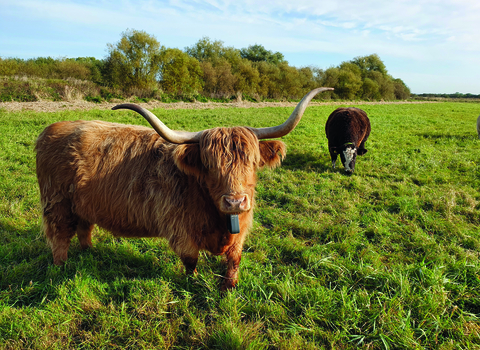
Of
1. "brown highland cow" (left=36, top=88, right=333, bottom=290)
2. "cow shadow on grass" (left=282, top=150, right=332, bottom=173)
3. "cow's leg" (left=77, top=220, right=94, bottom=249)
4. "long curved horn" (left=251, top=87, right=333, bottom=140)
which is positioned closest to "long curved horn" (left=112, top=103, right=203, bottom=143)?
"brown highland cow" (left=36, top=88, right=333, bottom=290)

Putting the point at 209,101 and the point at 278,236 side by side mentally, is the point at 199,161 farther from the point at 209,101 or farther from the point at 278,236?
the point at 209,101

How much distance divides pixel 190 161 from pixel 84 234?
78.0 inches

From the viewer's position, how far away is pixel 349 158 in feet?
21.6

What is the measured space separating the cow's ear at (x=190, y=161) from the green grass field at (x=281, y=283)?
110 centimetres

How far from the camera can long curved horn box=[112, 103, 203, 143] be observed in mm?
2371

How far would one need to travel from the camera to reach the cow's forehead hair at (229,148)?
2405mm

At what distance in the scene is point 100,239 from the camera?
369cm

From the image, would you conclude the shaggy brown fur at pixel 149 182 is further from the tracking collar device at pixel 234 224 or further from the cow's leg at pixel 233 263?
the tracking collar device at pixel 234 224

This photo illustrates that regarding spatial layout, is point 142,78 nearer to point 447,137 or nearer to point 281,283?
point 447,137

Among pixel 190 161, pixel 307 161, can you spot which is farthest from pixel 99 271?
pixel 307 161

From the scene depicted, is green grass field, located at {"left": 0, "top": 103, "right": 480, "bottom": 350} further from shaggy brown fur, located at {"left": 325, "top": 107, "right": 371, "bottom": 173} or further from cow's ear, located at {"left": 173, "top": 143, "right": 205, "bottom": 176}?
shaggy brown fur, located at {"left": 325, "top": 107, "right": 371, "bottom": 173}

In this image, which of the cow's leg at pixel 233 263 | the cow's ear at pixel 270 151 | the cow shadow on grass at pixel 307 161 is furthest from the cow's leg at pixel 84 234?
the cow shadow on grass at pixel 307 161

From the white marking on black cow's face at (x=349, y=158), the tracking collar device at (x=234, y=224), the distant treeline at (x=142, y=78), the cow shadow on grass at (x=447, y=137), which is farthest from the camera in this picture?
the distant treeline at (x=142, y=78)

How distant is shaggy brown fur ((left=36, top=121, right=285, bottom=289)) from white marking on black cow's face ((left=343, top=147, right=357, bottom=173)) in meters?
4.30
